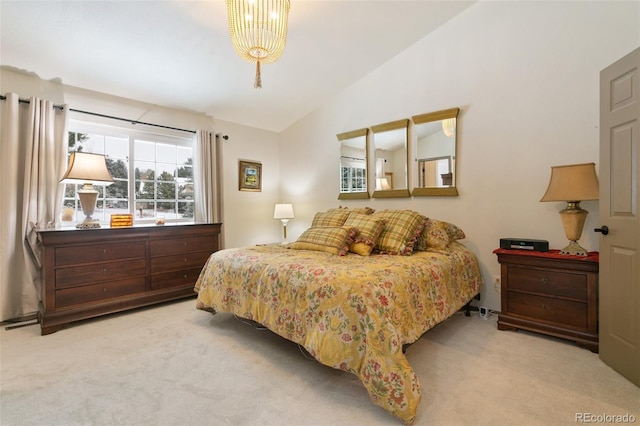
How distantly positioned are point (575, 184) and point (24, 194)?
4.73m

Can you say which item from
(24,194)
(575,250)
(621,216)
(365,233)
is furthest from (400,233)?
(24,194)

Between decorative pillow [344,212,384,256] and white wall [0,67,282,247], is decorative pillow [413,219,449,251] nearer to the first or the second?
decorative pillow [344,212,384,256]

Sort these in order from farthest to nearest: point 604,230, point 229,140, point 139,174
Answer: point 229,140 → point 139,174 → point 604,230

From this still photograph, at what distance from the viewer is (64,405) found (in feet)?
5.22

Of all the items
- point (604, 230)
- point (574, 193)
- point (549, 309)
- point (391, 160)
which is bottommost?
point (549, 309)

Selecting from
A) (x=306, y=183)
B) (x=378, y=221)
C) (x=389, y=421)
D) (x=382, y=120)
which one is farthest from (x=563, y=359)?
(x=306, y=183)

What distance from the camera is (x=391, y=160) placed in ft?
12.2

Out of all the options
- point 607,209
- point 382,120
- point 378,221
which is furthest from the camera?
point 382,120

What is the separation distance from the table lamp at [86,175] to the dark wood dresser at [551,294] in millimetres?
3808

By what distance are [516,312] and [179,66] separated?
13.0 ft

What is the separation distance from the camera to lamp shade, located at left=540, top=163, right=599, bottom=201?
7.22 ft

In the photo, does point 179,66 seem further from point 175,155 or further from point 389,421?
point 389,421

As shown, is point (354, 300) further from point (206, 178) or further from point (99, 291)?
point (206, 178)

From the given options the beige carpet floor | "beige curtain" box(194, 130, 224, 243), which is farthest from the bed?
"beige curtain" box(194, 130, 224, 243)
